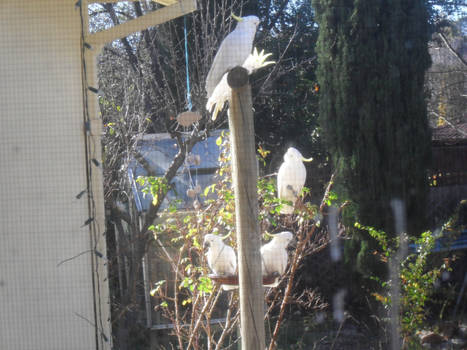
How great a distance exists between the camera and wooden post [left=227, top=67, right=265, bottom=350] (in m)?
1.43

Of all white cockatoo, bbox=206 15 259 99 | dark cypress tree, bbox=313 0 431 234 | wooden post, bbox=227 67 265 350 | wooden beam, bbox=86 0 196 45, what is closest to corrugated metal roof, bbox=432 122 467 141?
dark cypress tree, bbox=313 0 431 234

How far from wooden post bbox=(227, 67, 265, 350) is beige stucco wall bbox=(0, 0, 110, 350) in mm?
540

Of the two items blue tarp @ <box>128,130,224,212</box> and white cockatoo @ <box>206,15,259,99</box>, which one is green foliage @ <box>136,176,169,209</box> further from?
white cockatoo @ <box>206,15,259,99</box>

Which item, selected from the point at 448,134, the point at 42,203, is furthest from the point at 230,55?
the point at 448,134

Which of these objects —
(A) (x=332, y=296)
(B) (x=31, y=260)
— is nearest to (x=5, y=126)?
(B) (x=31, y=260)

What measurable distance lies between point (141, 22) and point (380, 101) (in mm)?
2217

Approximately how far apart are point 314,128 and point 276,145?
1.40ft

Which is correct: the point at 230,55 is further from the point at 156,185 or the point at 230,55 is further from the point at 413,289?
the point at 413,289

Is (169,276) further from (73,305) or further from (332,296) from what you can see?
(73,305)

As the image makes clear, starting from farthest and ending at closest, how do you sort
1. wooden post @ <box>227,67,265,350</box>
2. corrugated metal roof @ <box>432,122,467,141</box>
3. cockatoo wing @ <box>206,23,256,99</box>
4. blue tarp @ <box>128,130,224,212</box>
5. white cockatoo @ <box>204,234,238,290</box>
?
corrugated metal roof @ <box>432,122,467,141</box>, blue tarp @ <box>128,130,224,212</box>, white cockatoo @ <box>204,234,238,290</box>, cockatoo wing @ <box>206,23,256,99</box>, wooden post @ <box>227,67,265,350</box>

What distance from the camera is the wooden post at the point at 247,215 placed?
56.4 inches

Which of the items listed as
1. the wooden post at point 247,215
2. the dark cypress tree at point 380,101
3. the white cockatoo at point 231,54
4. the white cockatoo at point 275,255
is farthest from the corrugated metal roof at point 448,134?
the wooden post at point 247,215

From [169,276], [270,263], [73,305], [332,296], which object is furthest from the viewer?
[332,296]

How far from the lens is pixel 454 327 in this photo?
144 inches
